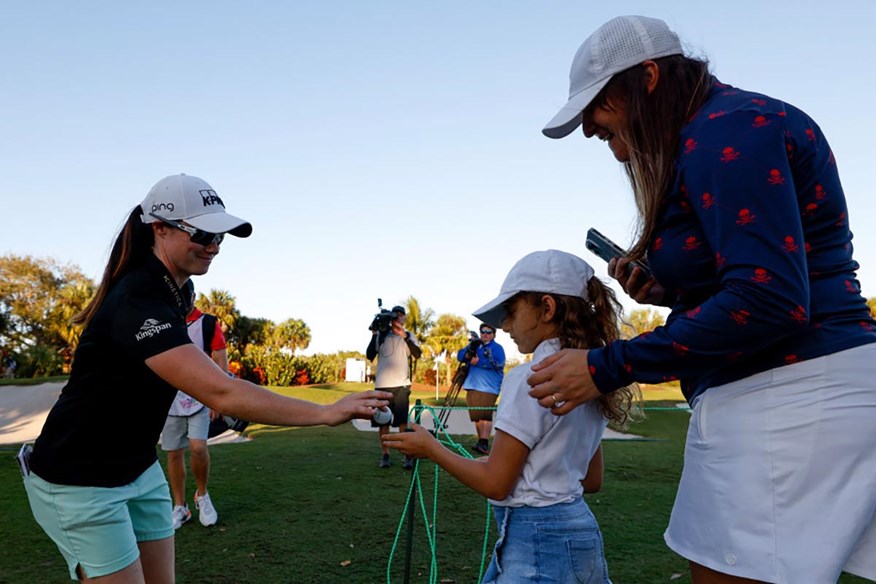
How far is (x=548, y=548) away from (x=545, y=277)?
0.86 metres

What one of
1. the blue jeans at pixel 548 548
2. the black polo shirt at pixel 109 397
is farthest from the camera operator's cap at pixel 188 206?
the blue jeans at pixel 548 548

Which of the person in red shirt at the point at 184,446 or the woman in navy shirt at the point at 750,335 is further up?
the woman in navy shirt at the point at 750,335

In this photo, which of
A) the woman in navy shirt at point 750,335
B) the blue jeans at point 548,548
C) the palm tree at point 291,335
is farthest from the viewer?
the palm tree at point 291,335

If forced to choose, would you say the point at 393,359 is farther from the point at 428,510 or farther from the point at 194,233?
the point at 194,233

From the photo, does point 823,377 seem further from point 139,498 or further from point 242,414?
point 139,498

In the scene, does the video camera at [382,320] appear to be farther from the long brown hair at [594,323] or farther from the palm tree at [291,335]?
the palm tree at [291,335]

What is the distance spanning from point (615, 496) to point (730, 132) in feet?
20.8

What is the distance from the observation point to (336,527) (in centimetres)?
554

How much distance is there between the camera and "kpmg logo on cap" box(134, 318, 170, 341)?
7.29 feet

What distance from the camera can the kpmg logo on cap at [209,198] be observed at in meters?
2.65

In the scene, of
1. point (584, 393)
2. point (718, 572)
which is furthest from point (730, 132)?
point (718, 572)

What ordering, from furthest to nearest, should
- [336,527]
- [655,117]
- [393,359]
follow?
[393,359], [336,527], [655,117]

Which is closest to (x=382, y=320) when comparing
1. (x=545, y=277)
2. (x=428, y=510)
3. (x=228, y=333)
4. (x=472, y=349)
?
(x=472, y=349)

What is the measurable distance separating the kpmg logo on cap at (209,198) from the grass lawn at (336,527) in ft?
7.90
